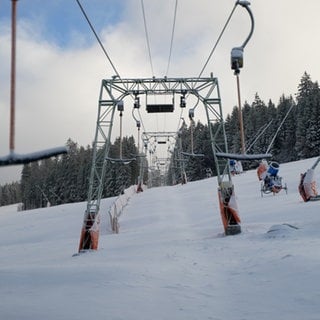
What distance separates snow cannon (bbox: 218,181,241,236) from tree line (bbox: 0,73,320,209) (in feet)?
120

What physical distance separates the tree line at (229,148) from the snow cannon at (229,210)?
3672 cm

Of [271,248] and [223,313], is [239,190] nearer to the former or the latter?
[271,248]

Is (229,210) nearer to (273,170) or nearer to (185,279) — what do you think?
(185,279)

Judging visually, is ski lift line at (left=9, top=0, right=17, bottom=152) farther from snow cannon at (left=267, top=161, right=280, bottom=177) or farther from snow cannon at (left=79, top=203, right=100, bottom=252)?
snow cannon at (left=267, top=161, right=280, bottom=177)

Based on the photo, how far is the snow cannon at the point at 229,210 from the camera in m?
14.1

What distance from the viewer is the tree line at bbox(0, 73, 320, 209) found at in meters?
64.5

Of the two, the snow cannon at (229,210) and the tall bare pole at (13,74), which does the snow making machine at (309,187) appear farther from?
the tall bare pole at (13,74)

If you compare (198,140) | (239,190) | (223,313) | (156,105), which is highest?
(198,140)

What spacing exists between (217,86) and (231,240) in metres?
6.34

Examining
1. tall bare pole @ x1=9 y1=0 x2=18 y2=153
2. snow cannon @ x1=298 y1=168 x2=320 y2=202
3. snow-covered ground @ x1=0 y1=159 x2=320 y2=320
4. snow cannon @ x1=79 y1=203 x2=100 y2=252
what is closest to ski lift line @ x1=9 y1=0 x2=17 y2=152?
tall bare pole @ x1=9 y1=0 x2=18 y2=153

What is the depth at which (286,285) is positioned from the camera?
23.5 feet

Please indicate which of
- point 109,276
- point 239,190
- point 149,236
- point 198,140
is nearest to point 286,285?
point 109,276

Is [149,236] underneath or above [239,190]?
underneath

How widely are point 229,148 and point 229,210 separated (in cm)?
6710
